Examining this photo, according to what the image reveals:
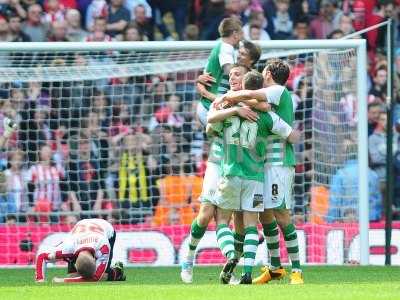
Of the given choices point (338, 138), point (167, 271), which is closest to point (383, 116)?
point (338, 138)

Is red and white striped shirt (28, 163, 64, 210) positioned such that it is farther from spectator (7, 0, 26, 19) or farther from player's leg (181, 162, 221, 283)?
player's leg (181, 162, 221, 283)

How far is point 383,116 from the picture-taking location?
18203 millimetres

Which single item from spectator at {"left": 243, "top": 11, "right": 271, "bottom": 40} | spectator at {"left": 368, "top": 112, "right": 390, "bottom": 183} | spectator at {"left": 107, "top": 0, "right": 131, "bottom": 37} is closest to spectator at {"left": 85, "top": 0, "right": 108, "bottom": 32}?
spectator at {"left": 107, "top": 0, "right": 131, "bottom": 37}

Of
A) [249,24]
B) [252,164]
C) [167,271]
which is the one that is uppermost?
[249,24]

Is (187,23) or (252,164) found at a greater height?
(187,23)

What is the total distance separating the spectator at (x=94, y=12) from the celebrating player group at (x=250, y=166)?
8.13 m

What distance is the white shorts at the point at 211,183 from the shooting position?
39.0 feet

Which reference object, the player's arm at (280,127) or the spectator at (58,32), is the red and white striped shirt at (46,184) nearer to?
the spectator at (58,32)

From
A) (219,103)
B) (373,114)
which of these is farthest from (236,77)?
(373,114)

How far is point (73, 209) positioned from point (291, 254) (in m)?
5.29

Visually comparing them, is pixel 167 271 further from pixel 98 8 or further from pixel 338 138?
pixel 98 8

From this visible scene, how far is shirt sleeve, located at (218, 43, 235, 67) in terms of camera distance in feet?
41.4

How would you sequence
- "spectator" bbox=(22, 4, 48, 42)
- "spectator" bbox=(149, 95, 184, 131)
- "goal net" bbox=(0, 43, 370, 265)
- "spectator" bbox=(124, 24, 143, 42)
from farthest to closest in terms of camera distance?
1. "spectator" bbox=(22, 4, 48, 42)
2. "spectator" bbox=(124, 24, 143, 42)
3. "spectator" bbox=(149, 95, 184, 131)
4. "goal net" bbox=(0, 43, 370, 265)

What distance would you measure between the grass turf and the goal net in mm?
2161
